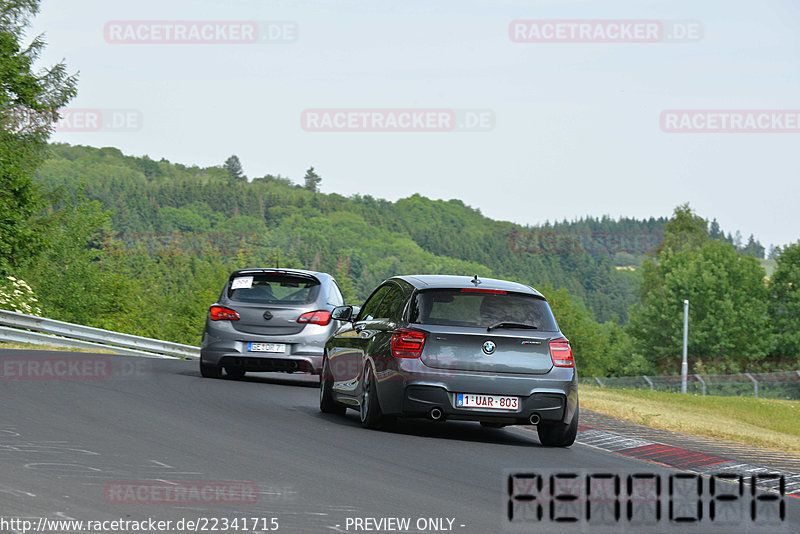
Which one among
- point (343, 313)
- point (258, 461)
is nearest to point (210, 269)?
point (343, 313)

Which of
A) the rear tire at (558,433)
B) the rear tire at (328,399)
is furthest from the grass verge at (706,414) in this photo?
the rear tire at (328,399)

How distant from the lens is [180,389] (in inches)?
558

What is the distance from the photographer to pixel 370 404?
11062mm

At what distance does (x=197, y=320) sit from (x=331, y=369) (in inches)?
3836

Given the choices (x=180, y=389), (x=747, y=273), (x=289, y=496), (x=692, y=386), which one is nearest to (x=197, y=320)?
(x=747, y=273)

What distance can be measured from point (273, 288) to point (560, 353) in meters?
7.18

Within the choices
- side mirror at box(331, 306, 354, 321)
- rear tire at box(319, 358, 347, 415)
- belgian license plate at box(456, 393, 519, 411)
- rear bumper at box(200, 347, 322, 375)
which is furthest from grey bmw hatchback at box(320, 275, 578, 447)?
rear bumper at box(200, 347, 322, 375)

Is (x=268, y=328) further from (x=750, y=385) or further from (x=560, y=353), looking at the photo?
(x=750, y=385)

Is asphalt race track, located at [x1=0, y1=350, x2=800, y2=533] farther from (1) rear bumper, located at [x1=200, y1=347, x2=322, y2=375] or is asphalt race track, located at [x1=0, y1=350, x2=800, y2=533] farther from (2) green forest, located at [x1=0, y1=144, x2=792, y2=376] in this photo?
(2) green forest, located at [x1=0, y1=144, x2=792, y2=376]

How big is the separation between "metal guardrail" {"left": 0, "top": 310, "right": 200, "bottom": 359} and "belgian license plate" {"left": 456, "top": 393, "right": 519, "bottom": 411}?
15844 millimetres

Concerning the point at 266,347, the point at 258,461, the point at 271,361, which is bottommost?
the point at 258,461

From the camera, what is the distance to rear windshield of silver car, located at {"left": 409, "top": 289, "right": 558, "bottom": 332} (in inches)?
424

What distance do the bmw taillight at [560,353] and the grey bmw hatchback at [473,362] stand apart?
0.03 ft

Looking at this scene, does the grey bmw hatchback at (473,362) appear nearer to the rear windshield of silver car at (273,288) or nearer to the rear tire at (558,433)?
the rear tire at (558,433)
